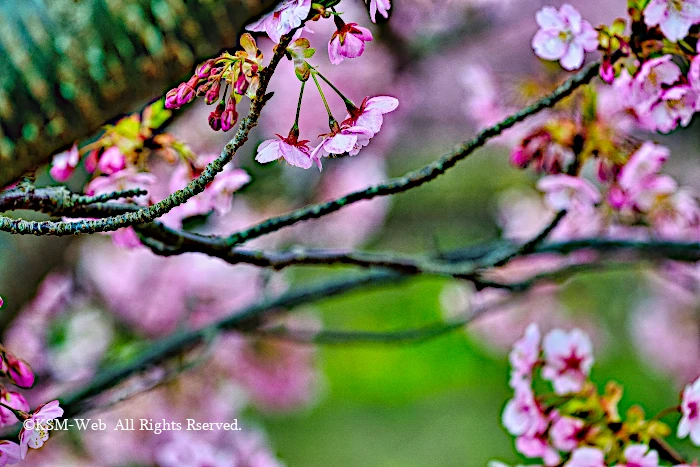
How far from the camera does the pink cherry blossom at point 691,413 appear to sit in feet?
1.86

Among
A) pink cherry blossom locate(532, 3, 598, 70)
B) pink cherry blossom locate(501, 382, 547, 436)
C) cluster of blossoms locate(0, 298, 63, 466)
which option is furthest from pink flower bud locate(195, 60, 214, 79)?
pink cherry blossom locate(501, 382, 547, 436)

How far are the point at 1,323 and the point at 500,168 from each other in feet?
6.84

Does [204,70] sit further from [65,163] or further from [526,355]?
[526,355]

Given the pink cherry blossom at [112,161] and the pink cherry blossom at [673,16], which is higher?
the pink cherry blossom at [112,161]

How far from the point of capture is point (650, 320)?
2045 millimetres

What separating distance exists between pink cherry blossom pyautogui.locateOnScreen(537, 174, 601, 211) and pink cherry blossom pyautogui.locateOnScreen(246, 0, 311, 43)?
337 millimetres

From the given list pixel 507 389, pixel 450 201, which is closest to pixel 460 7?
pixel 450 201

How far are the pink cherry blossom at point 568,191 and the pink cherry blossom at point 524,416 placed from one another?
182 millimetres

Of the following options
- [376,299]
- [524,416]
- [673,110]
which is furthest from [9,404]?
[376,299]

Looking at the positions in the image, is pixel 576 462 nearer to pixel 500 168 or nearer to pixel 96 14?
pixel 96 14

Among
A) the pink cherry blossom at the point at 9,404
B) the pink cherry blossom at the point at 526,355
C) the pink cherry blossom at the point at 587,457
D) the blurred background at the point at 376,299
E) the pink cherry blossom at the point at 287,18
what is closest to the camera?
the pink cherry blossom at the point at 287,18

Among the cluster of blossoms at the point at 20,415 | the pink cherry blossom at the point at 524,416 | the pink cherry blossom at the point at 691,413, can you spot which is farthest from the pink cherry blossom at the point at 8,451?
the pink cherry blossom at the point at 691,413

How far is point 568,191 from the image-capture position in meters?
0.63

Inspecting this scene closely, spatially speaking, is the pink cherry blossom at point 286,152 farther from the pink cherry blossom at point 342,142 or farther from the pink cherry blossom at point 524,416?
the pink cherry blossom at point 524,416
